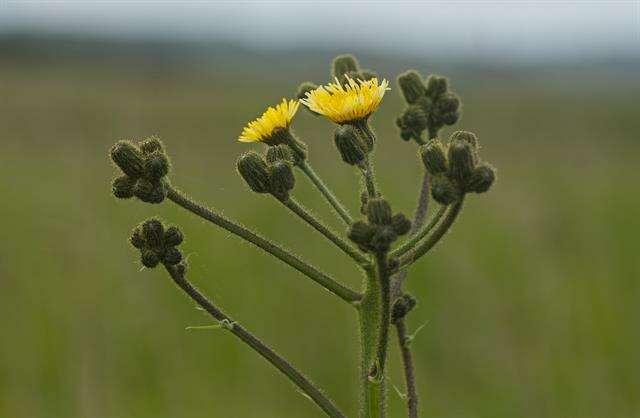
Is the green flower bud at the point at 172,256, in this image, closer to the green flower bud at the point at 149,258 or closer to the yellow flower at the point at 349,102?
the green flower bud at the point at 149,258

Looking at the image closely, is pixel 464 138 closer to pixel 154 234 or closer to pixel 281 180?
pixel 281 180

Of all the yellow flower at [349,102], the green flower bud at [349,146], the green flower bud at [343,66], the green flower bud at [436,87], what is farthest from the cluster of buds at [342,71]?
the green flower bud at [349,146]

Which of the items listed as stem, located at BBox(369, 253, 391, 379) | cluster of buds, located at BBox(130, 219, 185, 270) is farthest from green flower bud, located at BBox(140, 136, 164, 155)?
stem, located at BBox(369, 253, 391, 379)

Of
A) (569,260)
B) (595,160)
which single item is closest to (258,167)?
(569,260)

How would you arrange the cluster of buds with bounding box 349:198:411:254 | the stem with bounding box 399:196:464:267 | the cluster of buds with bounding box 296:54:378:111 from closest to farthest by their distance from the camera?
the cluster of buds with bounding box 349:198:411:254 < the stem with bounding box 399:196:464:267 < the cluster of buds with bounding box 296:54:378:111

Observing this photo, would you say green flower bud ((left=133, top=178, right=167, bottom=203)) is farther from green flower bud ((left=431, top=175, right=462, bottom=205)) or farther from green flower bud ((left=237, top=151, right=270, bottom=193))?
green flower bud ((left=431, top=175, right=462, bottom=205))

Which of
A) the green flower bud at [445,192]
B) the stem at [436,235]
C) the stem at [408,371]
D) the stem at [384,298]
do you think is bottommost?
the stem at [408,371]

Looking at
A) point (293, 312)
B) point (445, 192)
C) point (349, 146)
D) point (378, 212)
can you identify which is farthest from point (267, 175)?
point (293, 312)
